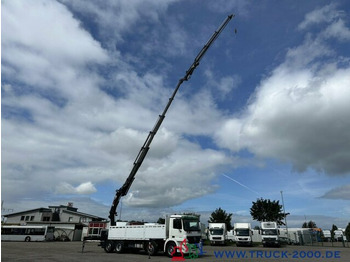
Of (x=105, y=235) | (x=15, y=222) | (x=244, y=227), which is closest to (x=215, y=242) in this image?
(x=244, y=227)

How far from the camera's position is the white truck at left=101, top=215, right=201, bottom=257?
21375mm

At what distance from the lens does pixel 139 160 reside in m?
28.5

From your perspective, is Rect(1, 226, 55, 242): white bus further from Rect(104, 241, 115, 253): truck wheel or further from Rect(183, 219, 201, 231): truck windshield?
Rect(183, 219, 201, 231): truck windshield

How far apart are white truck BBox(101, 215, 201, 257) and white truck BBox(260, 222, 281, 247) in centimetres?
1909

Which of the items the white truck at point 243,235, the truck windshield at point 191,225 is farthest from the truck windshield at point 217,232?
the truck windshield at point 191,225

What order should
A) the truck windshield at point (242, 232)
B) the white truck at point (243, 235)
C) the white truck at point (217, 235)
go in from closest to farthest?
the white truck at point (243, 235), the truck windshield at point (242, 232), the white truck at point (217, 235)

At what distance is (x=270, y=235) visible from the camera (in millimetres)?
37500

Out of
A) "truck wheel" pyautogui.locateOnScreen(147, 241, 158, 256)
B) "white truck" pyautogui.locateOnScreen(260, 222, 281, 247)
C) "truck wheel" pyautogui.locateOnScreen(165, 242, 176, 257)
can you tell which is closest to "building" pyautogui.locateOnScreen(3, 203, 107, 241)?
"white truck" pyautogui.locateOnScreen(260, 222, 281, 247)

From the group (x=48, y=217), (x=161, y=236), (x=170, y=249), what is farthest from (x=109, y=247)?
(x=48, y=217)

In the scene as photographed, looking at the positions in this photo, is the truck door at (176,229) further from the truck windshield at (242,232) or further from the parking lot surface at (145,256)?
the truck windshield at (242,232)

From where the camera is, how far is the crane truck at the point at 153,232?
21.6 metres

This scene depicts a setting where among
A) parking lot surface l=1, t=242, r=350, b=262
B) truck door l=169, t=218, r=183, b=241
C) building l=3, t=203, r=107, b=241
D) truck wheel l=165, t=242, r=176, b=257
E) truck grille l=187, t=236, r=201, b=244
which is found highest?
building l=3, t=203, r=107, b=241

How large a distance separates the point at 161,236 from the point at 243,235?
1988 cm

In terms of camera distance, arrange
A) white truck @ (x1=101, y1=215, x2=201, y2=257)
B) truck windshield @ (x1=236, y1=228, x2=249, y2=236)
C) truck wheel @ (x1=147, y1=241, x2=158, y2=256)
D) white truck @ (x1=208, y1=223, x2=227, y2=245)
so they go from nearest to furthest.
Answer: white truck @ (x1=101, y1=215, x2=201, y2=257)
truck wheel @ (x1=147, y1=241, x2=158, y2=256)
truck windshield @ (x1=236, y1=228, x2=249, y2=236)
white truck @ (x1=208, y1=223, x2=227, y2=245)
